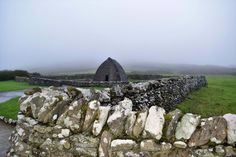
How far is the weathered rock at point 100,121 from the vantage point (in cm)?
531

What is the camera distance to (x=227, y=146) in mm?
4656

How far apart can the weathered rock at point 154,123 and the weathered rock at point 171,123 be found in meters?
0.10

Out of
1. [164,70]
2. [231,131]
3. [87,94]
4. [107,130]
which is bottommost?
[164,70]

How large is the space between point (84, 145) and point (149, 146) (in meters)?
1.21

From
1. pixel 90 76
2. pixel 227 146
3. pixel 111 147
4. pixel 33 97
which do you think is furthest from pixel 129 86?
pixel 90 76

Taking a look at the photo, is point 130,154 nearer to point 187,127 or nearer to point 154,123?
point 154,123

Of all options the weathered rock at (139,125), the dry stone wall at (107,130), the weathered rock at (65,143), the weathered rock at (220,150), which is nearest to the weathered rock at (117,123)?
the dry stone wall at (107,130)

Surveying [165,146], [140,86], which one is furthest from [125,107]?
[140,86]

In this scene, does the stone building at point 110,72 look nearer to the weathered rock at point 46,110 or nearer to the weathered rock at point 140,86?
the weathered rock at point 140,86

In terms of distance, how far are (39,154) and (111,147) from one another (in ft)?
5.39

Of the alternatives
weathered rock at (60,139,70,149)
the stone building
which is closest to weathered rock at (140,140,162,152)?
weathered rock at (60,139,70,149)

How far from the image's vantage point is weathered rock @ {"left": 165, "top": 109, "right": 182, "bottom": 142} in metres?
4.90

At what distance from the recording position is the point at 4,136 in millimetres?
10609

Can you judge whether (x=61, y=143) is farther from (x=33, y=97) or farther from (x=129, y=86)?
(x=129, y=86)
